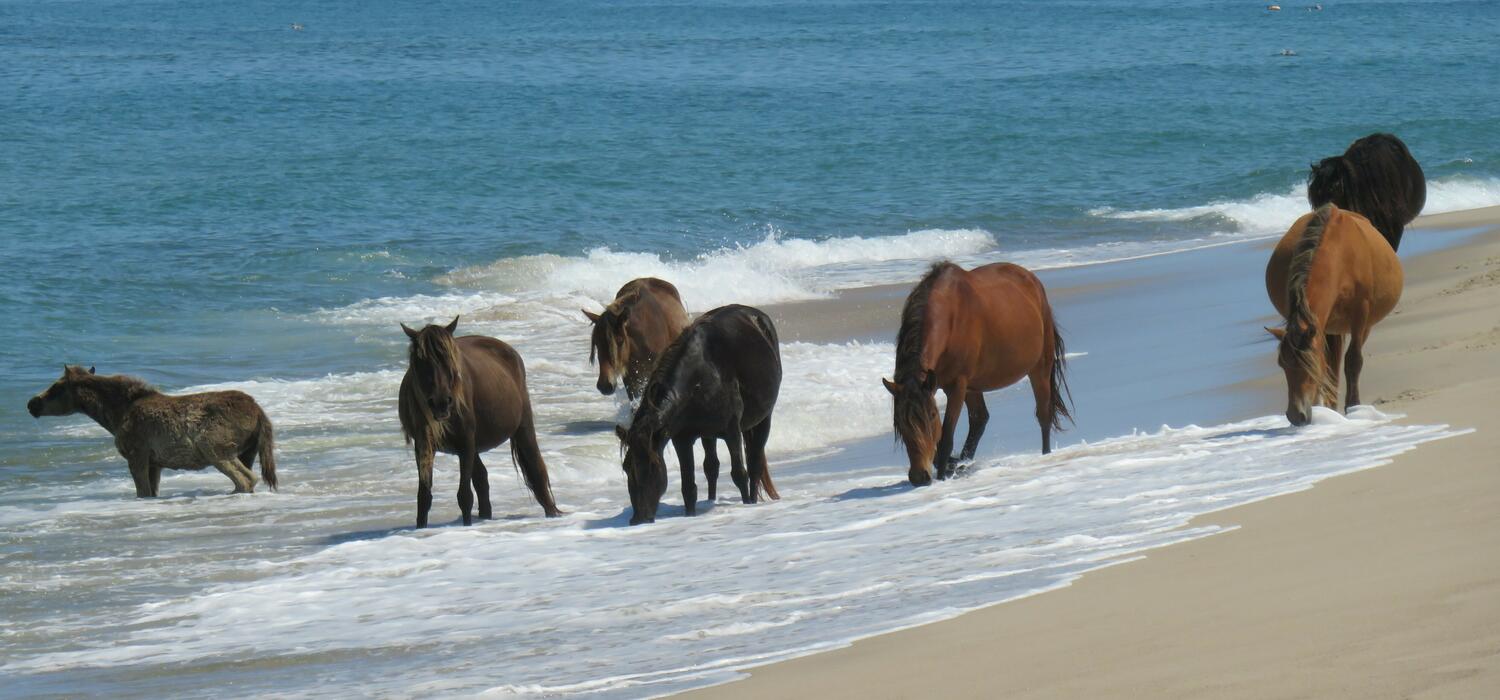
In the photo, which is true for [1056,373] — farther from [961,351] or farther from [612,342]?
[612,342]

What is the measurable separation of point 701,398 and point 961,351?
1.48 metres

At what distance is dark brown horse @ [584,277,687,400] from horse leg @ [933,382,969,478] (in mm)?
2915

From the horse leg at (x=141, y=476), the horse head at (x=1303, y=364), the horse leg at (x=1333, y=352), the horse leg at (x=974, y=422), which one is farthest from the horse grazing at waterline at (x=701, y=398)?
the horse leg at (x=141, y=476)

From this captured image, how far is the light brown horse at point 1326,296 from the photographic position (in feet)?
28.5

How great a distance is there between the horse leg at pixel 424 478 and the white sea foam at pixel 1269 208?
19399 mm

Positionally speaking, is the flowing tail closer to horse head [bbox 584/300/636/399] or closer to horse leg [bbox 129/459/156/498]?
horse head [bbox 584/300/636/399]

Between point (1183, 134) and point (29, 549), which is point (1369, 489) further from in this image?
point (1183, 134)

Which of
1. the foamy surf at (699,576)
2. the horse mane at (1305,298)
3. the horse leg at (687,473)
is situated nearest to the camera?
the foamy surf at (699,576)

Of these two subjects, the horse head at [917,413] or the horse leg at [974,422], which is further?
the horse leg at [974,422]

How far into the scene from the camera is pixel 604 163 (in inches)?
1387

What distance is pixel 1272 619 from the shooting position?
4.75m

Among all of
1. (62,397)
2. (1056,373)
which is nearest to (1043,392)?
(1056,373)

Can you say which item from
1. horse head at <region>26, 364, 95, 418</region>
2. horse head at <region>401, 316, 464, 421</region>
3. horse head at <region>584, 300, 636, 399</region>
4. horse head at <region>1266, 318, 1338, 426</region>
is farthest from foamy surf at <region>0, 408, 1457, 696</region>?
horse head at <region>26, 364, 95, 418</region>

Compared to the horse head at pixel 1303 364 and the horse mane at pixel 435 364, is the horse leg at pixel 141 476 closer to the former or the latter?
the horse mane at pixel 435 364
